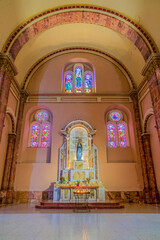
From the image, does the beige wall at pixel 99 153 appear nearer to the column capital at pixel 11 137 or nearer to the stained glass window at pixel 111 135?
the stained glass window at pixel 111 135

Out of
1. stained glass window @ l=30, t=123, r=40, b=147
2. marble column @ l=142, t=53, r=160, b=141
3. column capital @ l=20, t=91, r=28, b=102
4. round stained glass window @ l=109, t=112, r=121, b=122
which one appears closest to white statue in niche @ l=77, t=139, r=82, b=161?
stained glass window @ l=30, t=123, r=40, b=147

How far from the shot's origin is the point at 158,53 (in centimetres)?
840

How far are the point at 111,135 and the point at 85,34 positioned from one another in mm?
7858

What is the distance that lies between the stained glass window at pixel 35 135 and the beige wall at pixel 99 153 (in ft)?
1.21

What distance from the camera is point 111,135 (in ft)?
39.2

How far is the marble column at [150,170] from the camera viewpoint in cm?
942

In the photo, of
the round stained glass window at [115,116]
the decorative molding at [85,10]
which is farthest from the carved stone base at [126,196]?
the decorative molding at [85,10]

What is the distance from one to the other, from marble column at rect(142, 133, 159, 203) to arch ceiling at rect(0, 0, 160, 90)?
14.4 ft

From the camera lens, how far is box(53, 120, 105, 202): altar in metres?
8.98

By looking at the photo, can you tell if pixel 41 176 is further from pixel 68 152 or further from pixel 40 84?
pixel 40 84

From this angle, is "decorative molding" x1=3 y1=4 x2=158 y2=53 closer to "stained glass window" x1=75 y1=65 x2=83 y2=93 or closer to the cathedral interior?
the cathedral interior

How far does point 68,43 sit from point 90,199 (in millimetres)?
11419

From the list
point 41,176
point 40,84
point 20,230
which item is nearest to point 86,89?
point 40,84

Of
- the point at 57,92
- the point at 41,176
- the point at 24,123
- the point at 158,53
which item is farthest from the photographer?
the point at 57,92
